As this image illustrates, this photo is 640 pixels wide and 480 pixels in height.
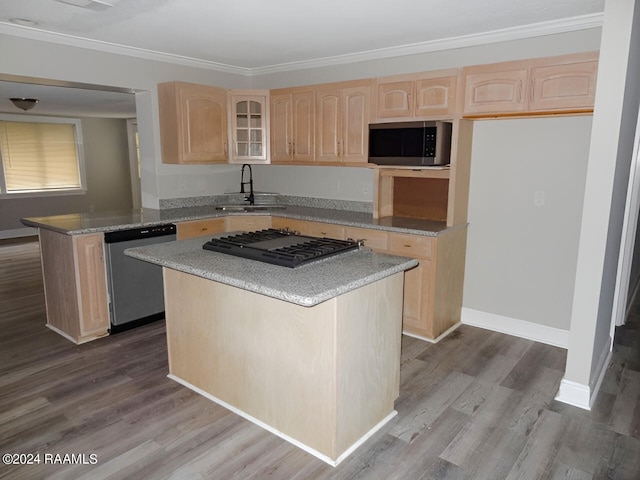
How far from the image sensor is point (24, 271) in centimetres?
568

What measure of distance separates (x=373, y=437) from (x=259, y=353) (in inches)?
29.4

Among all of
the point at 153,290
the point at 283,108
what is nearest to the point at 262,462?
the point at 153,290

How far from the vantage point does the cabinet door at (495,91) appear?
3.13 m

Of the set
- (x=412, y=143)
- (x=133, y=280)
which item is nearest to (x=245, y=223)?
(x=133, y=280)

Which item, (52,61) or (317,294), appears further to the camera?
(52,61)

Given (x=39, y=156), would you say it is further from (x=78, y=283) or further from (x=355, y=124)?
(x=355, y=124)

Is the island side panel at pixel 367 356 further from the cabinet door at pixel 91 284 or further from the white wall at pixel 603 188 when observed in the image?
the cabinet door at pixel 91 284

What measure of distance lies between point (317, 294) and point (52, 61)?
10.6ft

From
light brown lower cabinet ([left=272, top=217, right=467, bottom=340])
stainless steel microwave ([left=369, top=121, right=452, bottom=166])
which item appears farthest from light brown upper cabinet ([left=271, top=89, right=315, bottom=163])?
light brown lower cabinet ([left=272, top=217, right=467, bottom=340])

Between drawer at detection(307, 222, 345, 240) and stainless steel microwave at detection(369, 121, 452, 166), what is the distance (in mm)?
682

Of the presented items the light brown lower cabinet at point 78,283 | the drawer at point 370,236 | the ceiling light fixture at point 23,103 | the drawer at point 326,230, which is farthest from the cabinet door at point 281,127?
the ceiling light fixture at point 23,103

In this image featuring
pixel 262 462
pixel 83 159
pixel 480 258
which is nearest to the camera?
pixel 262 462

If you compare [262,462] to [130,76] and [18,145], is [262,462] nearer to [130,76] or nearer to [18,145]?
[130,76]

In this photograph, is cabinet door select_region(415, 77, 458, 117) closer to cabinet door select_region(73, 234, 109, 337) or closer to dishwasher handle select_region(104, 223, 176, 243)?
dishwasher handle select_region(104, 223, 176, 243)
